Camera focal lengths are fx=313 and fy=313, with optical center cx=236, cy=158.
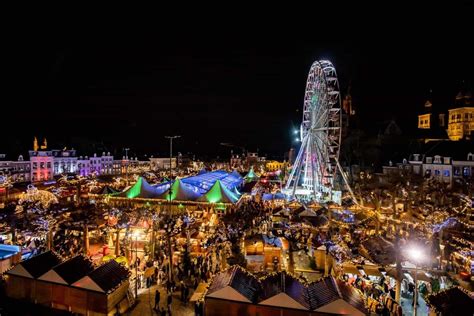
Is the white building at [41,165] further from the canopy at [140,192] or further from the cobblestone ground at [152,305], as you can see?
the cobblestone ground at [152,305]

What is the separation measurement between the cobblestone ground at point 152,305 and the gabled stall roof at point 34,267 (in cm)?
309

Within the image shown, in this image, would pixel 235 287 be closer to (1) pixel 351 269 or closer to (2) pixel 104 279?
(2) pixel 104 279

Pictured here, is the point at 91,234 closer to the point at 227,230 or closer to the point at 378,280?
the point at 227,230

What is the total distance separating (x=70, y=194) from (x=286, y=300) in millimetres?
26993

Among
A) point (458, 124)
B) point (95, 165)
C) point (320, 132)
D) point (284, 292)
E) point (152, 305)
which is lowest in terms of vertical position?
point (152, 305)

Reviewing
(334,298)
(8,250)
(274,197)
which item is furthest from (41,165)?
(334,298)

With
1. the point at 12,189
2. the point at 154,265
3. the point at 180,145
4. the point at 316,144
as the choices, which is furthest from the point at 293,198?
the point at 180,145

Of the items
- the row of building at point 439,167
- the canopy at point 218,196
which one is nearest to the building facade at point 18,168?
the canopy at point 218,196

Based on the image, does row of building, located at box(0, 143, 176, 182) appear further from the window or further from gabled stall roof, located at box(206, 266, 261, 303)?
the window

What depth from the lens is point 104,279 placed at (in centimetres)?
959

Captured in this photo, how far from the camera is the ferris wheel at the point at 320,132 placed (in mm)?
24641

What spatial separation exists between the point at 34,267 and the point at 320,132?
22.7 meters

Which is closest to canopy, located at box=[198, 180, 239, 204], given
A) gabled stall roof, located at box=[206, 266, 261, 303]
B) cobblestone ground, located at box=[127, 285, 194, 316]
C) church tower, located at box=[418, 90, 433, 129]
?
cobblestone ground, located at box=[127, 285, 194, 316]

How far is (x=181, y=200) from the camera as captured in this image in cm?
2309
